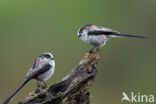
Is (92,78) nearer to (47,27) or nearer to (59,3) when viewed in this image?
(47,27)

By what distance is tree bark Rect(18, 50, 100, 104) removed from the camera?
340 inches

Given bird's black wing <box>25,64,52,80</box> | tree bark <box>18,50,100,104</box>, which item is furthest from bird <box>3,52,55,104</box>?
tree bark <box>18,50,100,104</box>

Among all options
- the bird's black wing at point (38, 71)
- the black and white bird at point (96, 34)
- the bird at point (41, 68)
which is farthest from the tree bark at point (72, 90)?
the black and white bird at point (96, 34)

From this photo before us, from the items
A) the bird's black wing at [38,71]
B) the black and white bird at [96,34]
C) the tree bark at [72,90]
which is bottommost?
the tree bark at [72,90]

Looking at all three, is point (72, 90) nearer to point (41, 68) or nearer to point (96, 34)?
point (41, 68)

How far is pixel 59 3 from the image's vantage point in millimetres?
22844

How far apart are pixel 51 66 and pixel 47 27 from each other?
10904 millimetres

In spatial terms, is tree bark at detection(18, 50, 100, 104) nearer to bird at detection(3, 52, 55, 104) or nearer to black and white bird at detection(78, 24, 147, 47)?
bird at detection(3, 52, 55, 104)

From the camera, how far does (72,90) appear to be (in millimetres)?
8758

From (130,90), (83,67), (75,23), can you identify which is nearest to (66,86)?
(83,67)

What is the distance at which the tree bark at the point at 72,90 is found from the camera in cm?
864

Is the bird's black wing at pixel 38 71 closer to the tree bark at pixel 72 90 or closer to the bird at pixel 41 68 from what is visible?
the bird at pixel 41 68

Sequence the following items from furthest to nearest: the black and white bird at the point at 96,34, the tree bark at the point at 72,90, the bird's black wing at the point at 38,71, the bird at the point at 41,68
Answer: the black and white bird at the point at 96,34 → the bird at the point at 41,68 → the bird's black wing at the point at 38,71 → the tree bark at the point at 72,90

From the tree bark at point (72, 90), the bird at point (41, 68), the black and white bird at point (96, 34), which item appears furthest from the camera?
the black and white bird at point (96, 34)
